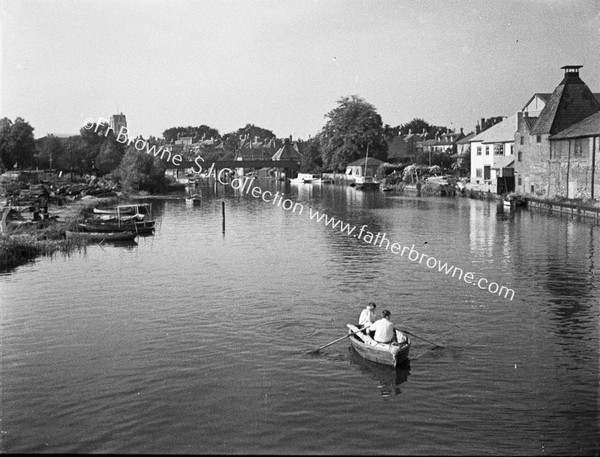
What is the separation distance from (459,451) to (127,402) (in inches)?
371

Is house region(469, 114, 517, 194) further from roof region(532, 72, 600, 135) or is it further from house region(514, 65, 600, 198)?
roof region(532, 72, 600, 135)

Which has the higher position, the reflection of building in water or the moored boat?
the moored boat

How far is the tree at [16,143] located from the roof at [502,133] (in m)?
78.7

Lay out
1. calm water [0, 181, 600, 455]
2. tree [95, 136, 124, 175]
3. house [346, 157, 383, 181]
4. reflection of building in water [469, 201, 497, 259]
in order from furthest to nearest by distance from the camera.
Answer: tree [95, 136, 124, 175] < house [346, 157, 383, 181] < reflection of building in water [469, 201, 497, 259] < calm water [0, 181, 600, 455]

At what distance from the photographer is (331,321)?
91.6ft

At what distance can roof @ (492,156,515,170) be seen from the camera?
86.6m

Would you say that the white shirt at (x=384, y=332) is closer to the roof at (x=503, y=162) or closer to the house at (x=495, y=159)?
the house at (x=495, y=159)

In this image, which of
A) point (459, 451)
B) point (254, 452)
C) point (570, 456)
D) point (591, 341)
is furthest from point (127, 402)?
point (591, 341)

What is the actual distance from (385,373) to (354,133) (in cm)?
13138

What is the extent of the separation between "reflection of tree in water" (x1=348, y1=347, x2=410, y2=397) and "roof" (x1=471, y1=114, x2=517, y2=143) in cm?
7286

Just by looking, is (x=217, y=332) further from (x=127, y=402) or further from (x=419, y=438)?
(x=419, y=438)

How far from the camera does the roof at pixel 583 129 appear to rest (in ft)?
Answer: 209

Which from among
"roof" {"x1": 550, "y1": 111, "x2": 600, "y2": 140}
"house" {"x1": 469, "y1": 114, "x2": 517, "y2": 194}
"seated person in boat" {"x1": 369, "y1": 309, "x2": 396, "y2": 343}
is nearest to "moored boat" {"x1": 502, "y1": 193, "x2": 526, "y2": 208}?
"roof" {"x1": 550, "y1": 111, "x2": 600, "y2": 140}

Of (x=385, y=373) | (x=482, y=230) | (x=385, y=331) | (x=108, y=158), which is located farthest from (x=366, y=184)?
(x=385, y=373)
